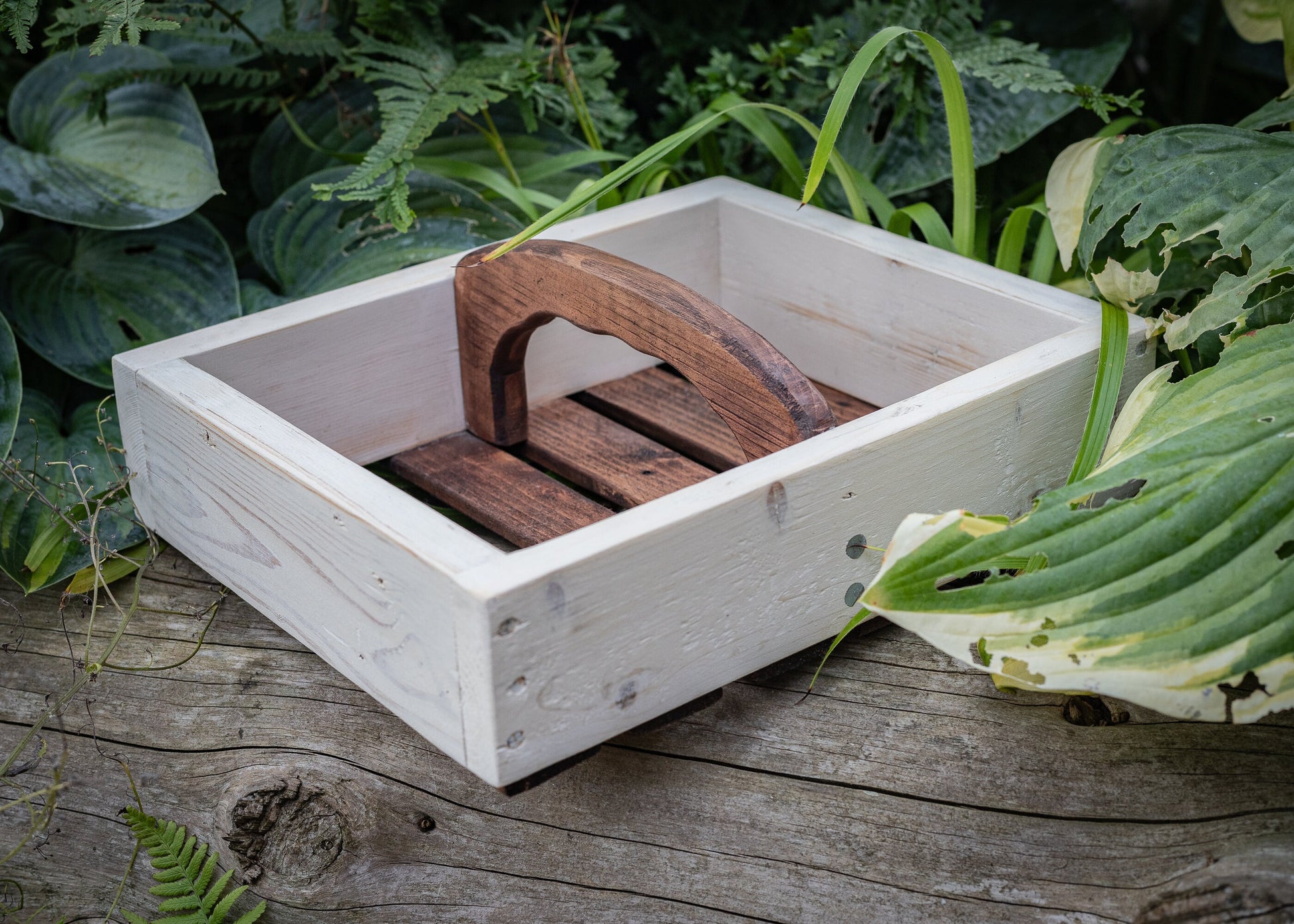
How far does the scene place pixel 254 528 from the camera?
3.26 feet

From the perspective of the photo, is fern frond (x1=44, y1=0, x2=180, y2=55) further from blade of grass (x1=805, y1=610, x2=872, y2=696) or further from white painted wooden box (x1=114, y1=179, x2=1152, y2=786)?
blade of grass (x1=805, y1=610, x2=872, y2=696)

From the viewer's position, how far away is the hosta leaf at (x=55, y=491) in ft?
3.92

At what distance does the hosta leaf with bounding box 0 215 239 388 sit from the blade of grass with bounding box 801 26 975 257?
2.22 feet

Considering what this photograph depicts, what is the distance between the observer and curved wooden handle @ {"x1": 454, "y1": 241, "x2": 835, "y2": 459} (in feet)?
3.17

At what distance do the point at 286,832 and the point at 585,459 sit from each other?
1.42 feet

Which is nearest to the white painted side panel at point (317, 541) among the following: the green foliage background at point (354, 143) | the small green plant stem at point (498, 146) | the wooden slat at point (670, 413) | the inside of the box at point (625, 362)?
the inside of the box at point (625, 362)

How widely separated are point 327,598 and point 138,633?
13.2 inches

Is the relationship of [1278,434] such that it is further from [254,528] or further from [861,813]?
[254,528]

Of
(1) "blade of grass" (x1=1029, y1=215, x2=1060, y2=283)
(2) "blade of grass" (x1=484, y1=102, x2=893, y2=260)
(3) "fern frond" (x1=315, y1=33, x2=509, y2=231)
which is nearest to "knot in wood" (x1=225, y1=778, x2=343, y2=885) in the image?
(2) "blade of grass" (x1=484, y1=102, x2=893, y2=260)

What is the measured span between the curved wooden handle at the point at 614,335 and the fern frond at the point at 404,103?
14 cm

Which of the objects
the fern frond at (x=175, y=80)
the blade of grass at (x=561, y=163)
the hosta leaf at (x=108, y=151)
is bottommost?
Result: the blade of grass at (x=561, y=163)

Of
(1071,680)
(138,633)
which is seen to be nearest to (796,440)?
(1071,680)

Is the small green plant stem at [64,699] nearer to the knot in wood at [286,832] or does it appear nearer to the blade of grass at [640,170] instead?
the knot in wood at [286,832]

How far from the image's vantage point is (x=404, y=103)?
1387 mm
